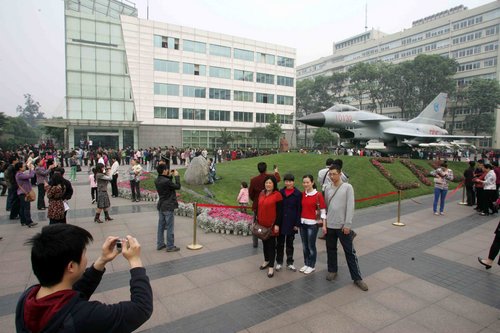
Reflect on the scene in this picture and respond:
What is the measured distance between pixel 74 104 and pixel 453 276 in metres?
46.4

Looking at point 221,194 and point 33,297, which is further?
point 221,194

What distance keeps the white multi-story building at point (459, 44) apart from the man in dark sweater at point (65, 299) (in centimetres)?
6644

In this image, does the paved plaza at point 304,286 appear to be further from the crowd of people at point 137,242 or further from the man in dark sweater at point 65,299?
the man in dark sweater at point 65,299

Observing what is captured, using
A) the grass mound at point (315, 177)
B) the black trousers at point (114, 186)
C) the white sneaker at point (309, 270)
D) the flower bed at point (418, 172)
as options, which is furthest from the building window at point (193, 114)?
the white sneaker at point (309, 270)

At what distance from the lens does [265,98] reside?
52.6 m

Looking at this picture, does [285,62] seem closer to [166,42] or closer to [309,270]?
[166,42]

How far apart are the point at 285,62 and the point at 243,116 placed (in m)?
13.7

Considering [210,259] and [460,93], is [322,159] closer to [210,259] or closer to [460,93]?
[210,259]

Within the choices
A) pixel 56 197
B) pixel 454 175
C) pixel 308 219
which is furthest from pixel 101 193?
pixel 454 175

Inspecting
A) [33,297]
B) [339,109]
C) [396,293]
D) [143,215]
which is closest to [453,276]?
[396,293]

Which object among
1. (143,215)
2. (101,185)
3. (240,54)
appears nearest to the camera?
(101,185)

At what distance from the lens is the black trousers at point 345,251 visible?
5445 mm

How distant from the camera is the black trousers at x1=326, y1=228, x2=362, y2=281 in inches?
214

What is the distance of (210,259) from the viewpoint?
21.9 ft
